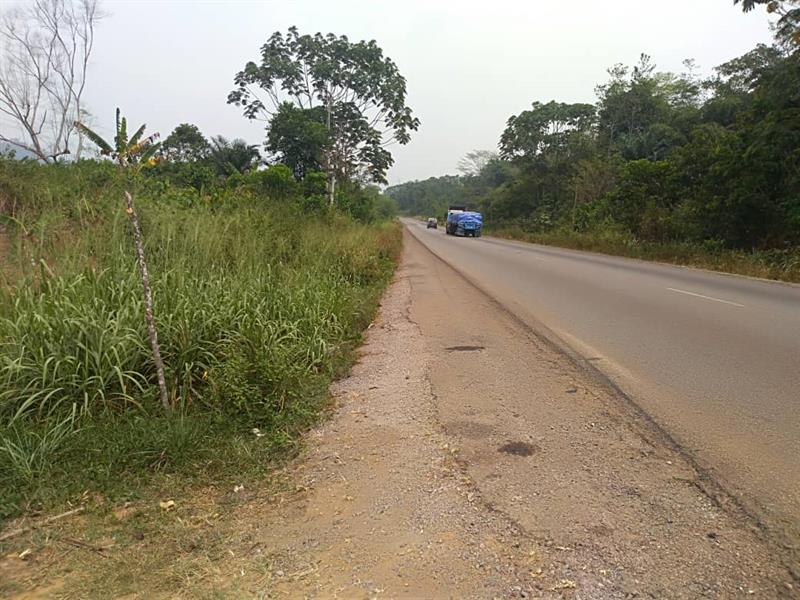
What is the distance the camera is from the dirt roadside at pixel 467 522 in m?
2.35

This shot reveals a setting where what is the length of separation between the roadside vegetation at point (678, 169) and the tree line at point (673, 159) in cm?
5

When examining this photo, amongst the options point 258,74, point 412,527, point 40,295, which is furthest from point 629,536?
point 258,74

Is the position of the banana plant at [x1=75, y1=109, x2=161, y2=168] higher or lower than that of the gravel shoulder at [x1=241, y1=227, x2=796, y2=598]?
higher

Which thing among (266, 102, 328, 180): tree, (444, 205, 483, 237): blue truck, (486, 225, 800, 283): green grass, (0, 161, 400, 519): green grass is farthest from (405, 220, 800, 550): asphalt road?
(444, 205, 483, 237): blue truck

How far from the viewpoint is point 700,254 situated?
18812 mm

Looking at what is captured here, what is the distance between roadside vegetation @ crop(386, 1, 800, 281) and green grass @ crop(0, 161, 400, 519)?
14417 millimetres

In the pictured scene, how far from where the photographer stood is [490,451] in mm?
3658

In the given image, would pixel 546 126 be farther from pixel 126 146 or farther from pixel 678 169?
pixel 126 146

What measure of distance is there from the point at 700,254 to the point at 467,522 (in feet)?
62.6

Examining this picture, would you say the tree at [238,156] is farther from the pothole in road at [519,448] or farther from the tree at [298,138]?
the pothole in road at [519,448]

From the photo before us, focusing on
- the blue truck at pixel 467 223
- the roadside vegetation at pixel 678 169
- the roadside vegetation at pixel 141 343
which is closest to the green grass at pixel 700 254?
the roadside vegetation at pixel 678 169

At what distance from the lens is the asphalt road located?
11.1ft

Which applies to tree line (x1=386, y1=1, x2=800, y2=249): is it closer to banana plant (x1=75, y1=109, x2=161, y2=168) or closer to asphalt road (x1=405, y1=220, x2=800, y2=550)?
asphalt road (x1=405, y1=220, x2=800, y2=550)

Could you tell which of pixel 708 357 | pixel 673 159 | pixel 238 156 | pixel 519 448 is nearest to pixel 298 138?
pixel 238 156
